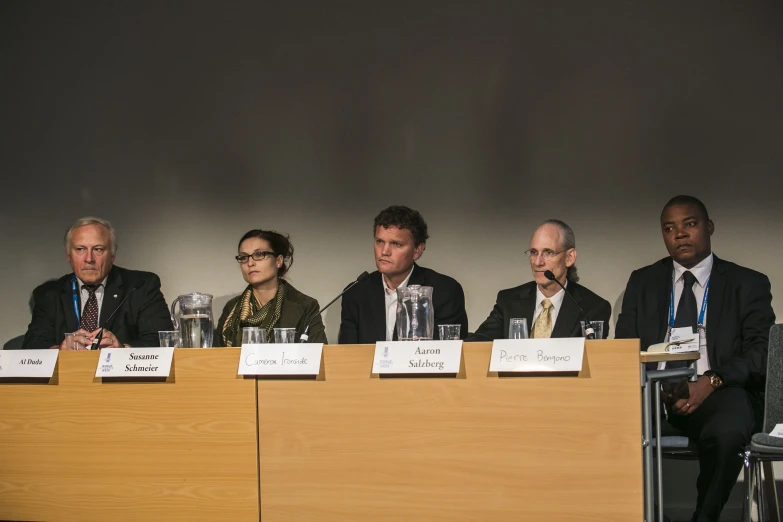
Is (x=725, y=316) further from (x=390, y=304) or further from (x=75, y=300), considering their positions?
(x=75, y=300)

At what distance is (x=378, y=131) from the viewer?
432cm

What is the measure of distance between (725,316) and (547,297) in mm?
699

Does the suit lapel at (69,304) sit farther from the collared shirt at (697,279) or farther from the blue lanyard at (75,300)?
the collared shirt at (697,279)

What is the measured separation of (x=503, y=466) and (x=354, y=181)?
2.38 meters

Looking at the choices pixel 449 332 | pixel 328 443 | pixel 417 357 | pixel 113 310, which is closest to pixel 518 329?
pixel 449 332

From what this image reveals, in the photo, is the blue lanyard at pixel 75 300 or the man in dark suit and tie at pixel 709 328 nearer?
the man in dark suit and tie at pixel 709 328

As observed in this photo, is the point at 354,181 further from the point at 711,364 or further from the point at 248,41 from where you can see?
the point at 711,364

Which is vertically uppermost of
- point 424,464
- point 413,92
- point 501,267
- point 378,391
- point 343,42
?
point 343,42

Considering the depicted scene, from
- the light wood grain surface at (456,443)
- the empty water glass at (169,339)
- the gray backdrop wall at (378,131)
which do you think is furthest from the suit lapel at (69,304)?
the light wood grain surface at (456,443)

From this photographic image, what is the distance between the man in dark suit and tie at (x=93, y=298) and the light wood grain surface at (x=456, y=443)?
151 centimetres

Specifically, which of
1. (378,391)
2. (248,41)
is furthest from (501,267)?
(378,391)

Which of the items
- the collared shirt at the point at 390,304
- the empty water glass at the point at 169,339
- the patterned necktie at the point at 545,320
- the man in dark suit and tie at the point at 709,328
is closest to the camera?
the empty water glass at the point at 169,339

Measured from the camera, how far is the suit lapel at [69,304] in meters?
3.79

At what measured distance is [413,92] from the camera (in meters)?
4.29
